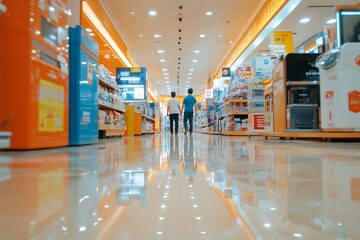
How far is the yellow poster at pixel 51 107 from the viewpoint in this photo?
2385 mm

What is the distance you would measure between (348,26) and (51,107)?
339 cm

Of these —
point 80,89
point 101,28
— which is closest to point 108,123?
point 80,89

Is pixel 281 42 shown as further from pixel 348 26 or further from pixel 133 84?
pixel 348 26

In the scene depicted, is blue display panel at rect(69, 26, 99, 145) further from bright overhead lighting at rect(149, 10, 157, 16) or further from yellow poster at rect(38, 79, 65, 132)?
bright overhead lighting at rect(149, 10, 157, 16)

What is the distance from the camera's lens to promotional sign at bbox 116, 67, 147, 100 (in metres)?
9.12

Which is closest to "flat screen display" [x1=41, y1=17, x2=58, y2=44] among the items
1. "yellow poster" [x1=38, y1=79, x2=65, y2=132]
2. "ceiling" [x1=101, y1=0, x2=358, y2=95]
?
"yellow poster" [x1=38, y1=79, x2=65, y2=132]

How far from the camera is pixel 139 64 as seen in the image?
15.8m

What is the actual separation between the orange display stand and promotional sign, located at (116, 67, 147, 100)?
6.59 metres

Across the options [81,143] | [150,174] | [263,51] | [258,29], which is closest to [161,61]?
[263,51]

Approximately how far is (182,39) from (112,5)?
366 cm

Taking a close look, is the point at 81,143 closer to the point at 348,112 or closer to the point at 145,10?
the point at 348,112

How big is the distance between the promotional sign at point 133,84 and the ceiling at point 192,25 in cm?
177

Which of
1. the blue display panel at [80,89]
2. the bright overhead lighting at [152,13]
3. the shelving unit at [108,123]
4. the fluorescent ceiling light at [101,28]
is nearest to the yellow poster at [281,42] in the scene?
the bright overhead lighting at [152,13]

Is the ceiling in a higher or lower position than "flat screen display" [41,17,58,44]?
higher
